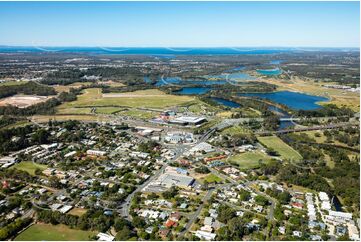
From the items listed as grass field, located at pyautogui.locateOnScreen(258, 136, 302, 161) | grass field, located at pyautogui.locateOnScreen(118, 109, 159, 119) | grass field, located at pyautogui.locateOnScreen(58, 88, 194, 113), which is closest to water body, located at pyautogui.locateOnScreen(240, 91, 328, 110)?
grass field, located at pyautogui.locateOnScreen(58, 88, 194, 113)

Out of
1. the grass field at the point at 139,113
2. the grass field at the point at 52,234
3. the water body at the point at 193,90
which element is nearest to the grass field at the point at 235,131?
the grass field at the point at 139,113

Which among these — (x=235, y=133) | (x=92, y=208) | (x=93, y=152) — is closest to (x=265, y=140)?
(x=235, y=133)

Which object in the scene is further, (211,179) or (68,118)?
(68,118)

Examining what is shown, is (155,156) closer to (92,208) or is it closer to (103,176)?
(103,176)

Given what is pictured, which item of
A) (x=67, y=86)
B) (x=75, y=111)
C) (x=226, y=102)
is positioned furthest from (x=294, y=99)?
(x=67, y=86)

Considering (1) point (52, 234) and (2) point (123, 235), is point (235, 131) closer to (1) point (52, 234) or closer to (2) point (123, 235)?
(2) point (123, 235)

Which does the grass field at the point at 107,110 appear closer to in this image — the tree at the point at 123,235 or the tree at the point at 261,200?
the tree at the point at 261,200

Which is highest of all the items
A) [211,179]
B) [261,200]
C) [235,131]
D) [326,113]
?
[326,113]
